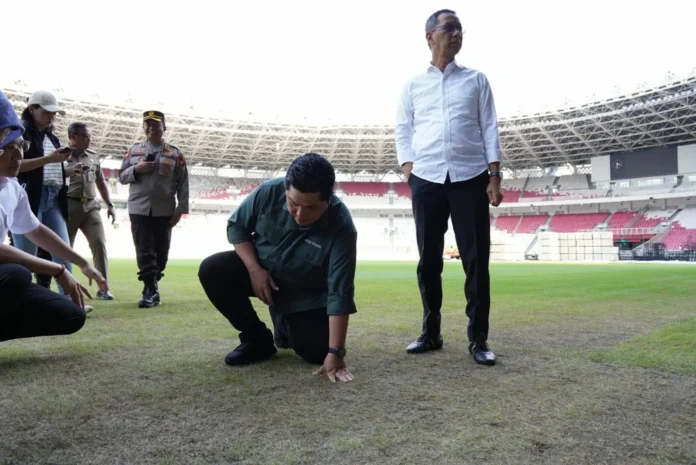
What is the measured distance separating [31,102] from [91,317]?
71.6 inches

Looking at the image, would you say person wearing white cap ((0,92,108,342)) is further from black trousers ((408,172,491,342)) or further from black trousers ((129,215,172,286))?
black trousers ((129,215,172,286))

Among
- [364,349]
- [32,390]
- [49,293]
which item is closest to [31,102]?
[49,293]

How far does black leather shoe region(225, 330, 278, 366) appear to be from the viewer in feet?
8.21

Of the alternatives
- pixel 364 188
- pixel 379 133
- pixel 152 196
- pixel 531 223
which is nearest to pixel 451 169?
pixel 152 196

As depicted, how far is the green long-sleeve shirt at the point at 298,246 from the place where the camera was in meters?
2.37

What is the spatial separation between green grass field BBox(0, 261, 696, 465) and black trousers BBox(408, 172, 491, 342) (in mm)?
256

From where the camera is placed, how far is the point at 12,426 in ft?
5.22

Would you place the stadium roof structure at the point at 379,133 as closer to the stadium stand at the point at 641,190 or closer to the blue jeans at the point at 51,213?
the stadium stand at the point at 641,190

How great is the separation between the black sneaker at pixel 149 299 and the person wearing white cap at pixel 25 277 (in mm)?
2189

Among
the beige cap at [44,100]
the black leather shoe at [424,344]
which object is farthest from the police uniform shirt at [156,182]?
the black leather shoe at [424,344]

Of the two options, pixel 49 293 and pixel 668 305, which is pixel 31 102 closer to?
Result: pixel 49 293


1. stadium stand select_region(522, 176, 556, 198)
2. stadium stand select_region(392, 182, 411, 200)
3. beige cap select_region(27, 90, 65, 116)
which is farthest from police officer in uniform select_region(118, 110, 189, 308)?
stadium stand select_region(392, 182, 411, 200)

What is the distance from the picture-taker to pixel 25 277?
7.48ft

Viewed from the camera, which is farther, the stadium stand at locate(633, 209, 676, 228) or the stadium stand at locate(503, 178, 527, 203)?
the stadium stand at locate(503, 178, 527, 203)
